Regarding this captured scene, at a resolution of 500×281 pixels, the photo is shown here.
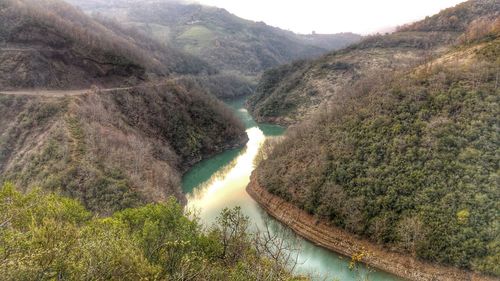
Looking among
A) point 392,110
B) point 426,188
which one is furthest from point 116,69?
point 426,188

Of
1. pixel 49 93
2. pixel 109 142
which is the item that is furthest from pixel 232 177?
pixel 49 93

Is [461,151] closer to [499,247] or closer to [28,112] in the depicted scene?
[499,247]

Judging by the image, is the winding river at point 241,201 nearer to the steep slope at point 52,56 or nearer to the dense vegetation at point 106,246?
the dense vegetation at point 106,246

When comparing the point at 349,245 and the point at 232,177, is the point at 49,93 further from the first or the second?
the point at 349,245

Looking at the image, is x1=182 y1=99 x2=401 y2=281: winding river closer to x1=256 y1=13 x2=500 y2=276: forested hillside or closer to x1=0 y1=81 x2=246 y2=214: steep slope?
x1=0 y1=81 x2=246 y2=214: steep slope

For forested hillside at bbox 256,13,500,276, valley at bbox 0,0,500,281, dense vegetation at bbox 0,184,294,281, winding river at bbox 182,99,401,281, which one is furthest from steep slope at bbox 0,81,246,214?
forested hillside at bbox 256,13,500,276

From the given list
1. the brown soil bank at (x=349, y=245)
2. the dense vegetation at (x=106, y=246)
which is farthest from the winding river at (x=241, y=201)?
the dense vegetation at (x=106, y=246)
